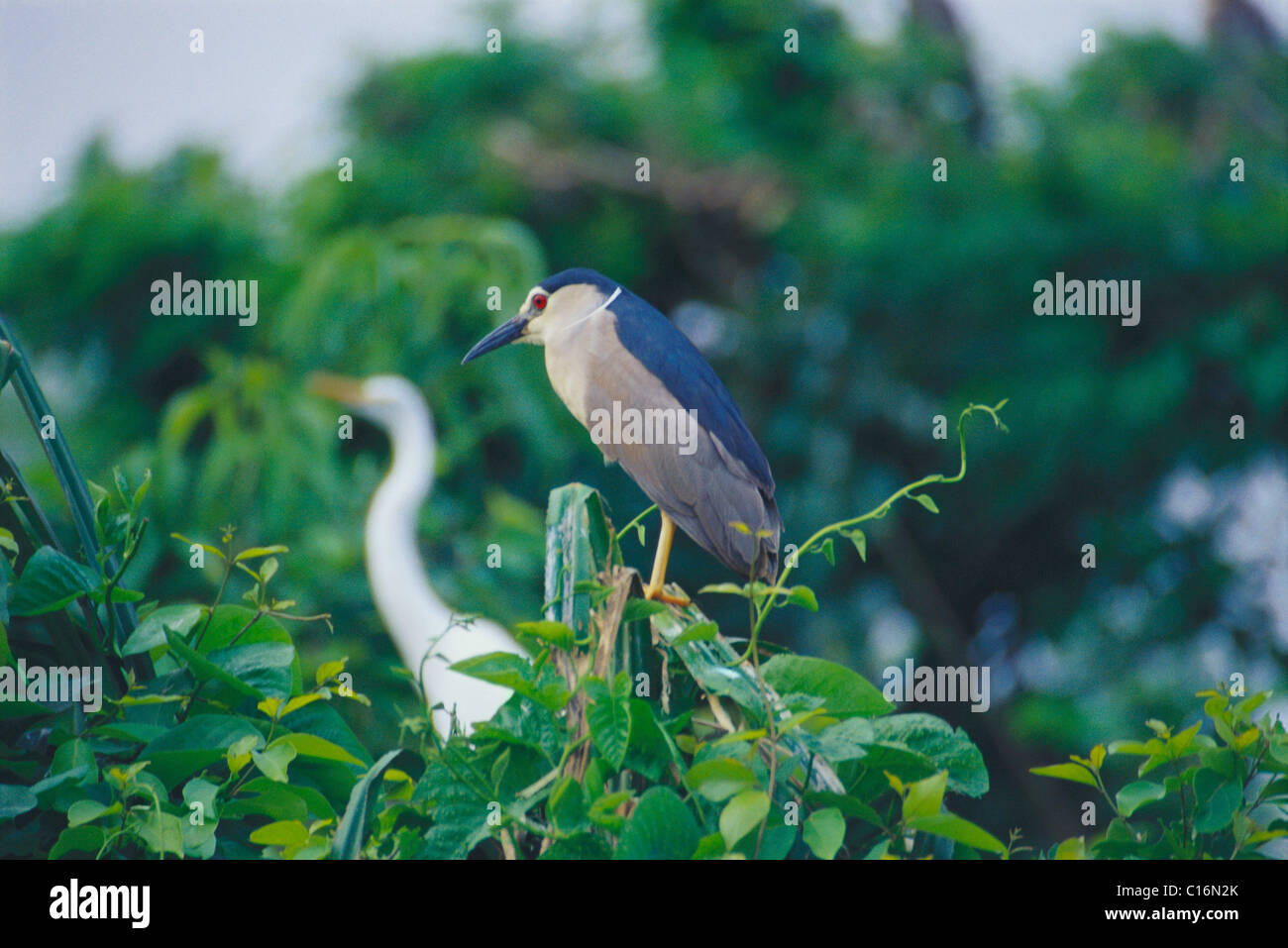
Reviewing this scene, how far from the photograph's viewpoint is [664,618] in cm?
77

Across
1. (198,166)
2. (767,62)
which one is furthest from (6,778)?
(767,62)

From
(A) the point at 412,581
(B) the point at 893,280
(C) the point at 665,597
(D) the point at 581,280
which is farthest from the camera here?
(B) the point at 893,280

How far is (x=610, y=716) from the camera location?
24.3 inches

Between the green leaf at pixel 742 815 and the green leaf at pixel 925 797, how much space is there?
9cm

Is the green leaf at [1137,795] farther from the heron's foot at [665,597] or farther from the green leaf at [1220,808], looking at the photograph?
the heron's foot at [665,597]

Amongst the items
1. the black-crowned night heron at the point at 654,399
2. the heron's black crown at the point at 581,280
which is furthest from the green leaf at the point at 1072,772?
the heron's black crown at the point at 581,280

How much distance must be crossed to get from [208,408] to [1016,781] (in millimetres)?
4006

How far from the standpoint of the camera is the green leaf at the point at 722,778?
0.58 m

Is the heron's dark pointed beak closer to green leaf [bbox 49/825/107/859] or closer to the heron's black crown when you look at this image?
the heron's black crown

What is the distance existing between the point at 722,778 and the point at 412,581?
182 cm

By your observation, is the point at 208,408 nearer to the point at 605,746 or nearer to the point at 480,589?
the point at 480,589

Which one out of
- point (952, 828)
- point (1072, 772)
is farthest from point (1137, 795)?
point (952, 828)

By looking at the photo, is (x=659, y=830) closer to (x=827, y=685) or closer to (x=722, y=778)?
(x=722, y=778)
